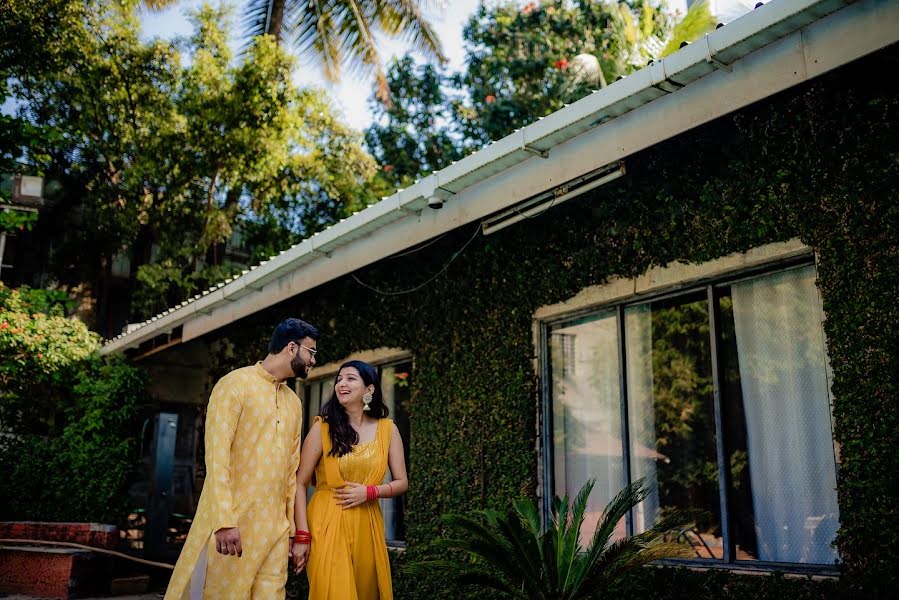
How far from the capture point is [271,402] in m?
4.01

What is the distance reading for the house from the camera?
12.6 ft

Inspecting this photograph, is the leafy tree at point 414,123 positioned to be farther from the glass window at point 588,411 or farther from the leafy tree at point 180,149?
the glass window at point 588,411

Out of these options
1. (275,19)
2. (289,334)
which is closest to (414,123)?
(275,19)

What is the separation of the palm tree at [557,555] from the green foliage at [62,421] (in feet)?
24.9

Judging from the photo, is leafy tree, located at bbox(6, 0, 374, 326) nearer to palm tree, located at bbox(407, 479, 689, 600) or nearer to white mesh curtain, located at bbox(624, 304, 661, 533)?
white mesh curtain, located at bbox(624, 304, 661, 533)

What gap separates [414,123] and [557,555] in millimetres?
15743

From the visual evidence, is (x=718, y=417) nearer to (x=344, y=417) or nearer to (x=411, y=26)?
(x=344, y=417)

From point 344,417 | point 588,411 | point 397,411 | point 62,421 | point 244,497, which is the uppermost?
point 62,421

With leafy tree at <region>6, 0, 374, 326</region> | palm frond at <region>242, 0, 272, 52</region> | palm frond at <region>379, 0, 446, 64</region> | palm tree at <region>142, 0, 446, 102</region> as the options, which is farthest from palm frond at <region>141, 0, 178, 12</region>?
palm frond at <region>379, 0, 446, 64</region>

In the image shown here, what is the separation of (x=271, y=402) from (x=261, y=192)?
13.1 metres

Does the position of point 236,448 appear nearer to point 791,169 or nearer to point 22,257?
point 791,169

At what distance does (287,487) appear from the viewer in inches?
160

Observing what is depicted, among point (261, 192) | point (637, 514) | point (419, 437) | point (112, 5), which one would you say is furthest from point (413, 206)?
point (112, 5)

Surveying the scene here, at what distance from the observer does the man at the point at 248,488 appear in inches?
145
